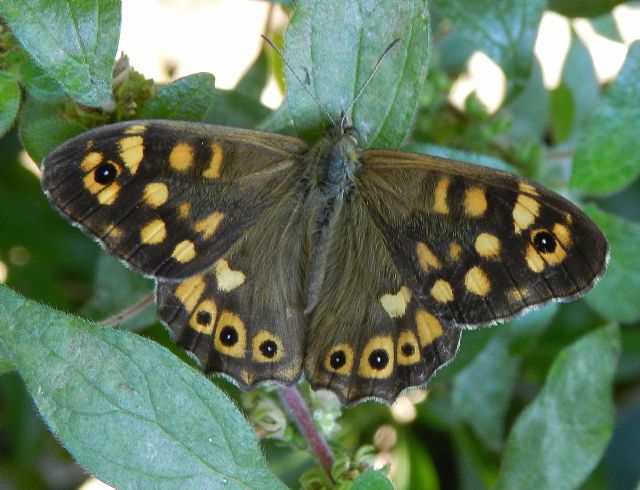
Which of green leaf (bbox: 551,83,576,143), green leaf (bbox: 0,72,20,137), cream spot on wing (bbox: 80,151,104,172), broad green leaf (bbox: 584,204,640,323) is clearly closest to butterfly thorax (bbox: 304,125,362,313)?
cream spot on wing (bbox: 80,151,104,172)

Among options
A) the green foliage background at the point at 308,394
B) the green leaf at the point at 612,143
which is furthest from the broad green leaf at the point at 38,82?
the green leaf at the point at 612,143

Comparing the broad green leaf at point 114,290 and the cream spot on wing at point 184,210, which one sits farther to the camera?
the broad green leaf at point 114,290

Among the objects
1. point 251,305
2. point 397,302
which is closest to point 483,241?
point 397,302

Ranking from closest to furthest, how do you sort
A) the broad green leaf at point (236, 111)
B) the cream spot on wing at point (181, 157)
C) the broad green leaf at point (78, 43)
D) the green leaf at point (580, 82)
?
the broad green leaf at point (78, 43) → the cream spot on wing at point (181, 157) → the broad green leaf at point (236, 111) → the green leaf at point (580, 82)

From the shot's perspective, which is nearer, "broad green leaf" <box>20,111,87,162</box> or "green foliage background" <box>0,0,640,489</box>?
"green foliage background" <box>0,0,640,489</box>

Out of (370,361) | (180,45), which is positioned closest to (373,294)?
(370,361)

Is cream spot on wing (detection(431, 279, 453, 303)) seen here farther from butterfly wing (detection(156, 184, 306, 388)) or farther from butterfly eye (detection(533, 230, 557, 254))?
butterfly wing (detection(156, 184, 306, 388))

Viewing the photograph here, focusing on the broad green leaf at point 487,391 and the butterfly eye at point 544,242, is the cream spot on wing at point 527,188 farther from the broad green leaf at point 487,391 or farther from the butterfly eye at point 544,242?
the broad green leaf at point 487,391

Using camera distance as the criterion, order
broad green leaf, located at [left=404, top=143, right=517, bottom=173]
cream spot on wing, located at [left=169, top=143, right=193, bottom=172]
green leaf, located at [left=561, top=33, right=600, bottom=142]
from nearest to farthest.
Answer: cream spot on wing, located at [left=169, top=143, right=193, bottom=172], broad green leaf, located at [left=404, top=143, right=517, bottom=173], green leaf, located at [left=561, top=33, right=600, bottom=142]
